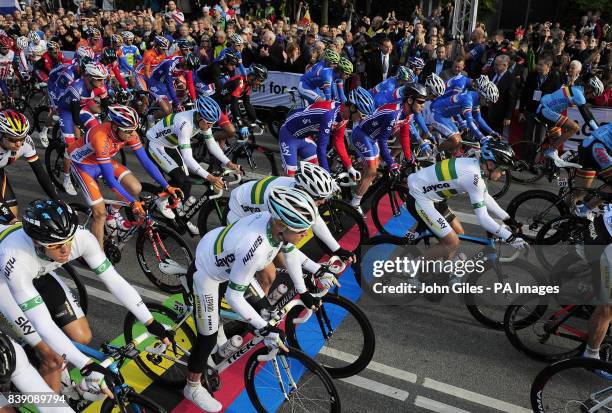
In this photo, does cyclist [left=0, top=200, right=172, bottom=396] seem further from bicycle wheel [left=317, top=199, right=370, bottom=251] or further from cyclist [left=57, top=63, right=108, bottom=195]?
cyclist [left=57, top=63, right=108, bottom=195]

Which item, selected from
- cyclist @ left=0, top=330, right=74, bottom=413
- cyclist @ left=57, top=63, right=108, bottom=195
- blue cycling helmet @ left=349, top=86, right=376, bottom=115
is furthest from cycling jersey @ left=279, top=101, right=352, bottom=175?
cyclist @ left=0, top=330, right=74, bottom=413

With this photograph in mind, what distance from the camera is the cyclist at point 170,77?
1078 cm

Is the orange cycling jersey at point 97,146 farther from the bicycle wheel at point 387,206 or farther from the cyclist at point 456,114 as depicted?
the cyclist at point 456,114

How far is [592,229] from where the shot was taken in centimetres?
454

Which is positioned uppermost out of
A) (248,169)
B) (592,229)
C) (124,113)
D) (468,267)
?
(124,113)

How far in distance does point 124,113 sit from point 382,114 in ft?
11.3

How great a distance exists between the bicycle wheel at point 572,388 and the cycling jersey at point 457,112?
17.5ft

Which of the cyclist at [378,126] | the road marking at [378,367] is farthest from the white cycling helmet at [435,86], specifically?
the road marking at [378,367]

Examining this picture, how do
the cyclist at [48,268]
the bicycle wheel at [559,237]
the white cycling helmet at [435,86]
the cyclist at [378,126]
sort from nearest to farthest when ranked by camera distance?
the cyclist at [48,268] → the bicycle wheel at [559,237] → the cyclist at [378,126] → the white cycling helmet at [435,86]

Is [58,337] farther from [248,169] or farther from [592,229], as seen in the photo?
[248,169]

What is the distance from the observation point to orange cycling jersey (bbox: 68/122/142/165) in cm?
581

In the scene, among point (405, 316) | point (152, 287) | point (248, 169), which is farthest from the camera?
point (248, 169)

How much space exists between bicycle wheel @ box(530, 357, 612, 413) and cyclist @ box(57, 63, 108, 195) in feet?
24.5

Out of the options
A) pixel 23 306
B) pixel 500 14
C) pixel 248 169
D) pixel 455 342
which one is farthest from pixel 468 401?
pixel 500 14
